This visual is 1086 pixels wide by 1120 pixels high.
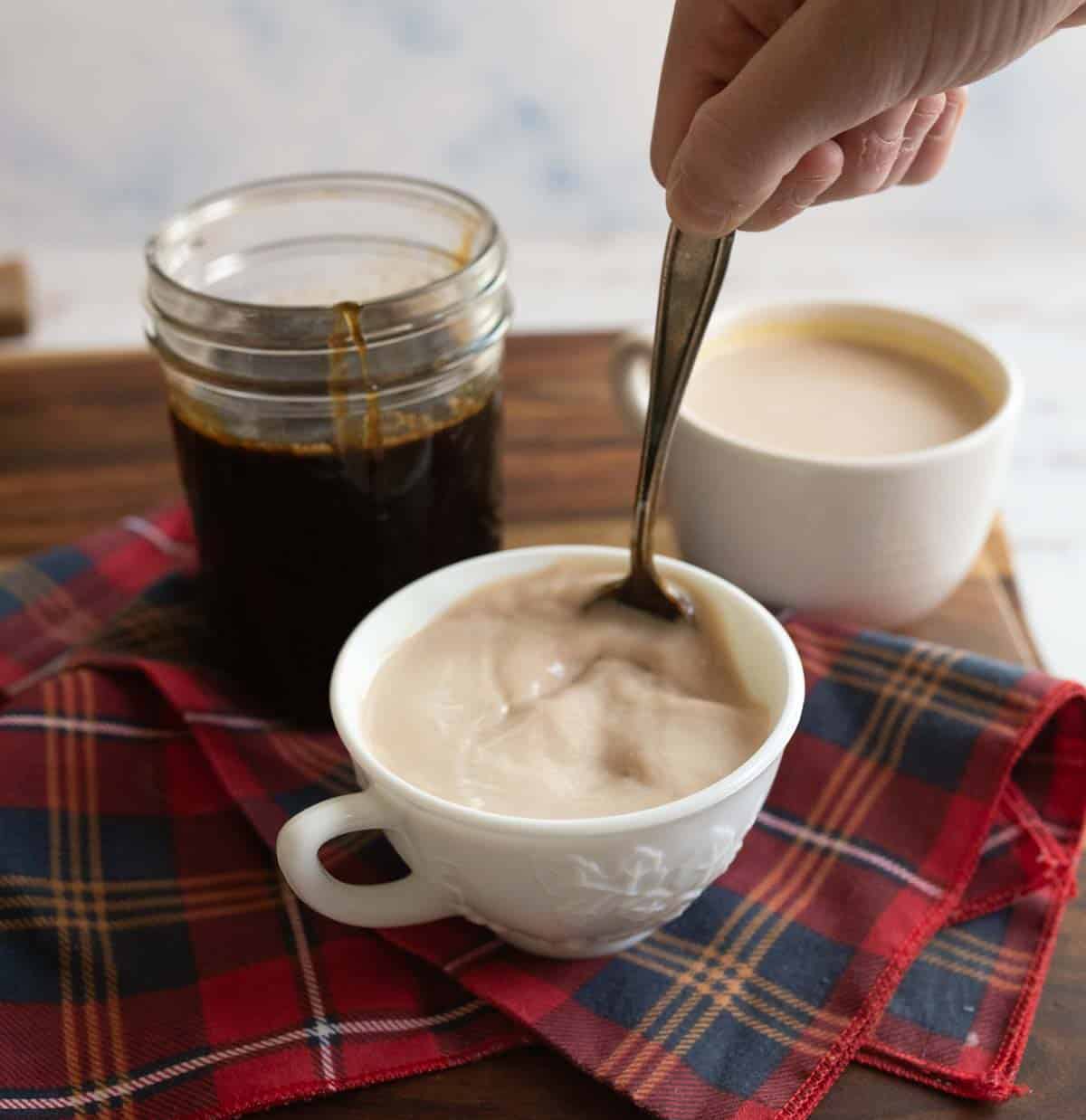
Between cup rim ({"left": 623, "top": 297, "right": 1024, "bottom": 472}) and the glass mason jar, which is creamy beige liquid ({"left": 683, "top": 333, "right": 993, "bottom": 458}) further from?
the glass mason jar

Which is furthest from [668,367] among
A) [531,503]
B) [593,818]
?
[531,503]

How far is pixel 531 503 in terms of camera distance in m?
1.17

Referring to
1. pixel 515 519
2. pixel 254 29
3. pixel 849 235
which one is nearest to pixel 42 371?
pixel 515 519

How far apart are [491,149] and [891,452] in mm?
1051

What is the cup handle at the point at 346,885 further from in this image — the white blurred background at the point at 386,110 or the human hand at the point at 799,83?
the white blurred background at the point at 386,110

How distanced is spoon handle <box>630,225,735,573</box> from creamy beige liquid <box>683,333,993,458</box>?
0.58 ft

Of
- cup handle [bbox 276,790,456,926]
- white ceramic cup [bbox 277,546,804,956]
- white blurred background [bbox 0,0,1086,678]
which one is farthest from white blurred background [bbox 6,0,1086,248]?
cup handle [bbox 276,790,456,926]

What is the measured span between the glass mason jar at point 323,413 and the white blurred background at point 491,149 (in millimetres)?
648

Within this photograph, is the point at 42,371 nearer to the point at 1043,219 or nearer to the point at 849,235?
the point at 849,235

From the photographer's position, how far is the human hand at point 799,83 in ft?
1.83

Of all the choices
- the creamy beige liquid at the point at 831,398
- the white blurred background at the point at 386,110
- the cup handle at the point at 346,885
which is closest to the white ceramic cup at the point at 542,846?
the cup handle at the point at 346,885

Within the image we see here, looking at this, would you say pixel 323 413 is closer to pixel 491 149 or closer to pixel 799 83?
pixel 799 83

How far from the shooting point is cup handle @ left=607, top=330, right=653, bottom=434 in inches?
41.8

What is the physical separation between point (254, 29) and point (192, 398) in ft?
3.26
